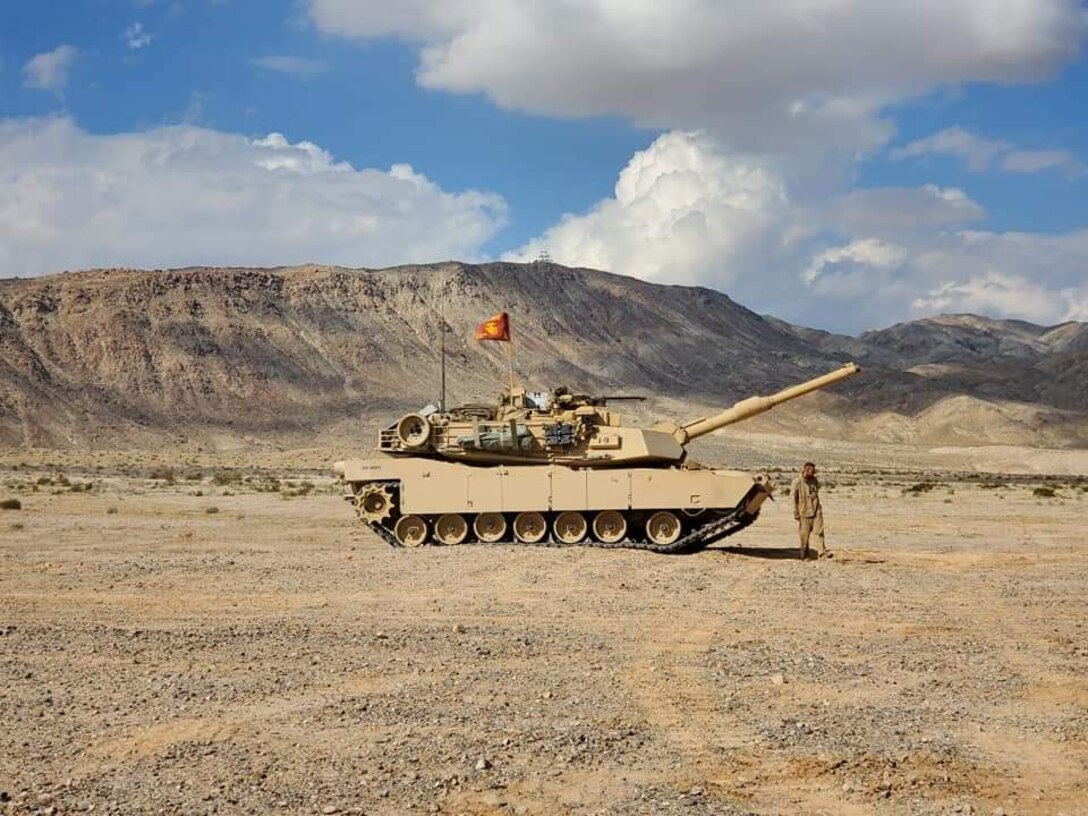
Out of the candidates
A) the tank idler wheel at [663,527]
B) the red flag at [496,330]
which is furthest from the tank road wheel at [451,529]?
the red flag at [496,330]

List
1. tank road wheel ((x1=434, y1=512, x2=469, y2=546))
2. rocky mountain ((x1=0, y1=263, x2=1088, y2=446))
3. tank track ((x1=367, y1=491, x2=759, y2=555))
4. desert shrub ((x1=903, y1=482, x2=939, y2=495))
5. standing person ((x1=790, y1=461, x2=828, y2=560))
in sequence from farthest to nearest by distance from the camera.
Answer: rocky mountain ((x1=0, y1=263, x2=1088, y2=446)) < desert shrub ((x1=903, y1=482, x2=939, y2=495)) < tank road wheel ((x1=434, y1=512, x2=469, y2=546)) < tank track ((x1=367, y1=491, x2=759, y2=555)) < standing person ((x1=790, y1=461, x2=828, y2=560))

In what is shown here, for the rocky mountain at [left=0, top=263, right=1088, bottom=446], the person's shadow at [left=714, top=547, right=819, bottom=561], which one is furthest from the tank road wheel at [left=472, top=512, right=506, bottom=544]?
the rocky mountain at [left=0, top=263, right=1088, bottom=446]

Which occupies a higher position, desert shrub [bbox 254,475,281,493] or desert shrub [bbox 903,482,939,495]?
desert shrub [bbox 903,482,939,495]

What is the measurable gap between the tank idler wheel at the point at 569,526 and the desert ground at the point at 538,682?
1369mm

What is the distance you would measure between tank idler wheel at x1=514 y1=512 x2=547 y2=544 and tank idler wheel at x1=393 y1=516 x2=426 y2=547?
177 centimetres

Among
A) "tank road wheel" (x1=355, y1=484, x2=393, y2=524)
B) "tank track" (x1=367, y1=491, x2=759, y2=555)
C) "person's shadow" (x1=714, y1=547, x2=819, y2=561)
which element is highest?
"tank road wheel" (x1=355, y1=484, x2=393, y2=524)

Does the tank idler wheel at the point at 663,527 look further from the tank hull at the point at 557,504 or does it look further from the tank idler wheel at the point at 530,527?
the tank idler wheel at the point at 530,527

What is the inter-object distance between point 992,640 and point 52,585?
39.3ft

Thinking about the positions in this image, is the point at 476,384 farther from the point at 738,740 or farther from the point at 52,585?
the point at 738,740

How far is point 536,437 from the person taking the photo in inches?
896

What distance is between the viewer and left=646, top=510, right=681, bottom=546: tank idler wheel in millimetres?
21938

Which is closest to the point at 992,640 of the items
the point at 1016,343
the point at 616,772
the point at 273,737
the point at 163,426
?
the point at 616,772

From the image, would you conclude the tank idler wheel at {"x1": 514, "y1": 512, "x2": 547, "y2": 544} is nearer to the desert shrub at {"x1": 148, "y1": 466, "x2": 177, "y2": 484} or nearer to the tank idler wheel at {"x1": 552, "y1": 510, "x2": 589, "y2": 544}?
the tank idler wheel at {"x1": 552, "y1": 510, "x2": 589, "y2": 544}

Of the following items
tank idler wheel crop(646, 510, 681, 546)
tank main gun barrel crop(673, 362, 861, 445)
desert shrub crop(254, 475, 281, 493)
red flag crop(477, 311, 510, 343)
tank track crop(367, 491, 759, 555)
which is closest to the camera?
tank track crop(367, 491, 759, 555)
